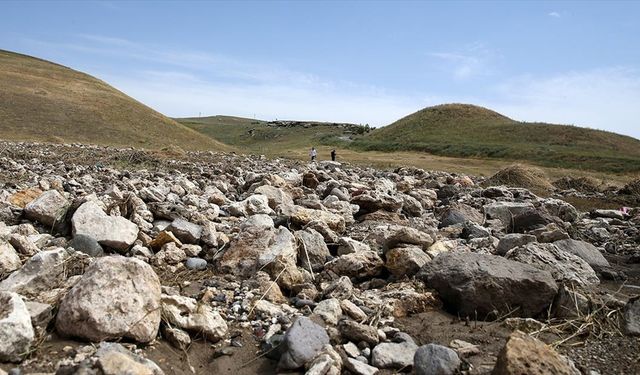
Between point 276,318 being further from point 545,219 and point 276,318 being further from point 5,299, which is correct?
point 545,219

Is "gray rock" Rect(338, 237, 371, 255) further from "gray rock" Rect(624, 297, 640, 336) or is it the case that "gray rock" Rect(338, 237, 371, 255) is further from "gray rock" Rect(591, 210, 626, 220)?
"gray rock" Rect(591, 210, 626, 220)

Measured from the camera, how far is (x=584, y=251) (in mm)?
5074

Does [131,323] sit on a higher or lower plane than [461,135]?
lower

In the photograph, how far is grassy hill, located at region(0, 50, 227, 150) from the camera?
2920 centimetres

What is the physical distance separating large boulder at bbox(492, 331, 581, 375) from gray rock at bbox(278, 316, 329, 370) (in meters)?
1.01

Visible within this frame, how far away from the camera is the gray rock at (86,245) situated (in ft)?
13.1

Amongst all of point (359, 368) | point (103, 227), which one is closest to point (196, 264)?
point (103, 227)

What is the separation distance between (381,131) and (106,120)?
31.7 m

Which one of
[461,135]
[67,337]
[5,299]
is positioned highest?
[461,135]

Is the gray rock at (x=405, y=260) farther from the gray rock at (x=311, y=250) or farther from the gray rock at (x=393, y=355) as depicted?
the gray rock at (x=393, y=355)

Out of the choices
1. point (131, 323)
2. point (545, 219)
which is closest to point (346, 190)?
point (545, 219)

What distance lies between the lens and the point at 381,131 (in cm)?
5606

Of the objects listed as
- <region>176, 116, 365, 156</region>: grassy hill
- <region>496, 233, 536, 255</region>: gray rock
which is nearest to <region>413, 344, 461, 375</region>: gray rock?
<region>496, 233, 536, 255</region>: gray rock

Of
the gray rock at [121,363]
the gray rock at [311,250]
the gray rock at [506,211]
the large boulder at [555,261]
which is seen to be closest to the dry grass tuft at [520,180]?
the gray rock at [506,211]
